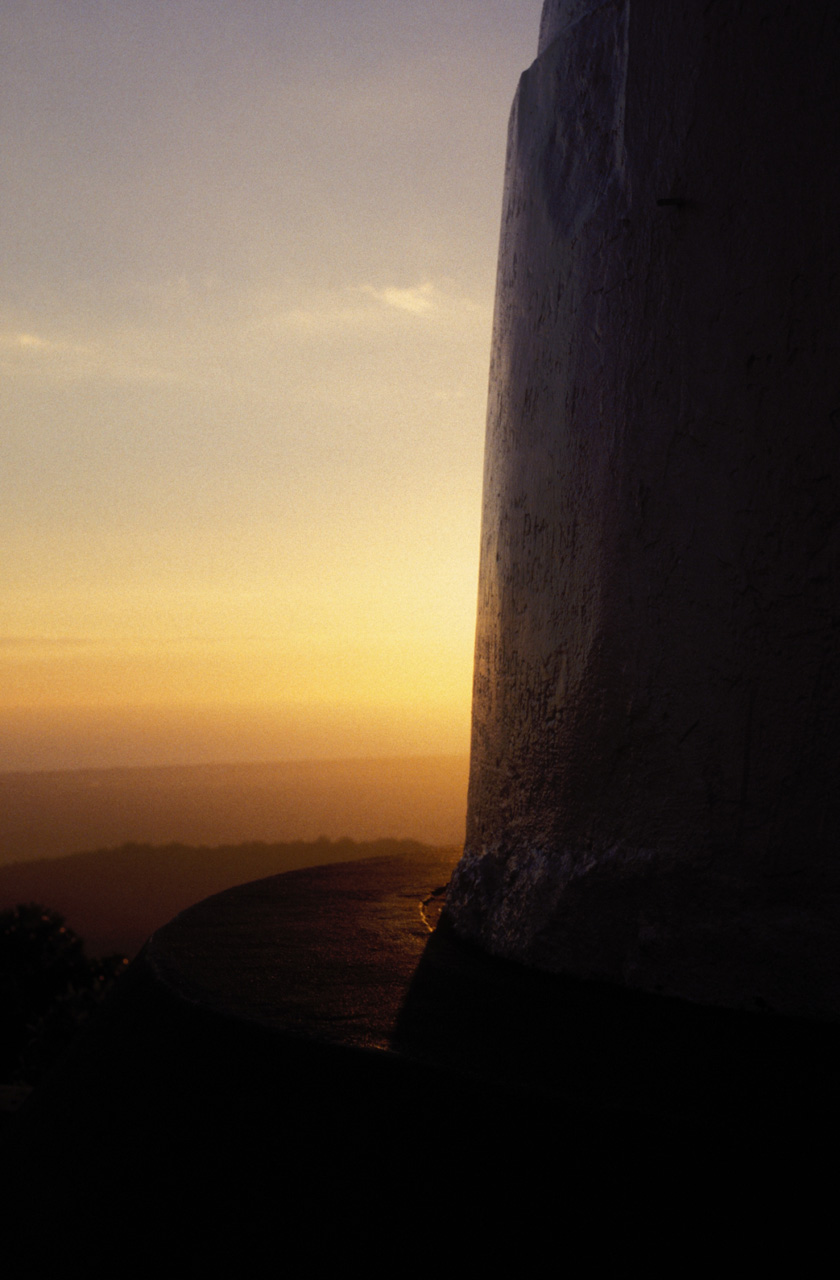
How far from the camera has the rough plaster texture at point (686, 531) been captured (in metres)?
2.36

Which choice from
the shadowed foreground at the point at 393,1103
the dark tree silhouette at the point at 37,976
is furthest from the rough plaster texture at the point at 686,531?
the dark tree silhouette at the point at 37,976

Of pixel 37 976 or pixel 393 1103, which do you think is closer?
pixel 393 1103

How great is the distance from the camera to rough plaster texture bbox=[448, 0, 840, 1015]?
2357mm

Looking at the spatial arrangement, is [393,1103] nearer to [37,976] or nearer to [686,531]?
[686,531]

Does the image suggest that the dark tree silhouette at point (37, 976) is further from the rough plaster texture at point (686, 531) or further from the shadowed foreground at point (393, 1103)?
the rough plaster texture at point (686, 531)

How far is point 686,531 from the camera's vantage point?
2.53 metres

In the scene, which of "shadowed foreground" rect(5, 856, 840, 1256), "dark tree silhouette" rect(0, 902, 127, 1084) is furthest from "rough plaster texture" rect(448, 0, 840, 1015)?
"dark tree silhouette" rect(0, 902, 127, 1084)

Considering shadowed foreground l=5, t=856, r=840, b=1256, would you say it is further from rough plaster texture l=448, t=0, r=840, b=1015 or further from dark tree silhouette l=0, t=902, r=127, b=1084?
dark tree silhouette l=0, t=902, r=127, b=1084

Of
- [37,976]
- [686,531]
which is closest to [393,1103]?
[686,531]

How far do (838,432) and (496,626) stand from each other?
50.9 inches

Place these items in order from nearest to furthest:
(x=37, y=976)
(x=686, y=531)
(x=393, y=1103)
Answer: (x=393, y=1103), (x=686, y=531), (x=37, y=976)

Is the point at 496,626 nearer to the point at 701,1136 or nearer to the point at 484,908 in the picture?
the point at 484,908

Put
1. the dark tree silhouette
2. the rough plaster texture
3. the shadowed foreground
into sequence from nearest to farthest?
1. the shadowed foreground
2. the rough plaster texture
3. the dark tree silhouette

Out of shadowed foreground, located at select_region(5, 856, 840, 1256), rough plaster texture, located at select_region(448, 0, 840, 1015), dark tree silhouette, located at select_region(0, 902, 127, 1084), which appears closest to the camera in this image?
shadowed foreground, located at select_region(5, 856, 840, 1256)
